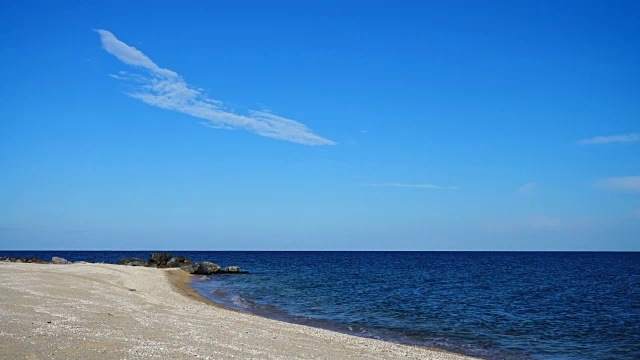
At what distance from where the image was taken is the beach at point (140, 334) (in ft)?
43.2

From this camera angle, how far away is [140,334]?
52.5 feet

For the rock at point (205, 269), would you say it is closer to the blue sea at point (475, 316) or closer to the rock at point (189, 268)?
the rock at point (189, 268)

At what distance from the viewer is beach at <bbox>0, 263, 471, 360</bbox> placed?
1316 centimetres

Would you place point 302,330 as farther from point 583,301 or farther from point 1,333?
point 583,301

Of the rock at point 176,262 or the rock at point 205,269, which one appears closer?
the rock at point 205,269

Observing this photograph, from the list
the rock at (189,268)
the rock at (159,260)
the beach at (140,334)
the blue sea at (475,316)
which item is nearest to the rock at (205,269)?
the rock at (189,268)

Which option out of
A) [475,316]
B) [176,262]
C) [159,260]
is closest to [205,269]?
[176,262]

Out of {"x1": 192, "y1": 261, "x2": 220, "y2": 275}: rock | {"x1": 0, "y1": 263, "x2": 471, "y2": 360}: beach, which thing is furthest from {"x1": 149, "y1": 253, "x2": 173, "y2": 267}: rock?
{"x1": 0, "y1": 263, "x2": 471, "y2": 360}: beach

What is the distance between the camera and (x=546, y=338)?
25562 millimetres

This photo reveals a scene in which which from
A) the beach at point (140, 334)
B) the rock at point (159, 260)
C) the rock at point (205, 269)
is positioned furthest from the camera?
the rock at point (159, 260)

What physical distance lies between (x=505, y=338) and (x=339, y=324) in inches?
356

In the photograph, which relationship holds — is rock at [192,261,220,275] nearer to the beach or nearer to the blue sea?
the blue sea

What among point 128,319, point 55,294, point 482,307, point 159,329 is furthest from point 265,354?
point 482,307

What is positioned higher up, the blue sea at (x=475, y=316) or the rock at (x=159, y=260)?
the rock at (x=159, y=260)
